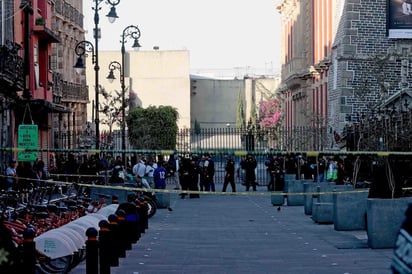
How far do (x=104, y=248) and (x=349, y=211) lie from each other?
369 inches

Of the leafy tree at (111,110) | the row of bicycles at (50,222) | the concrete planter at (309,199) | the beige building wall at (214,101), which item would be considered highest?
the beige building wall at (214,101)

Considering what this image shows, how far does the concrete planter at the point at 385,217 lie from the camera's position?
1784 cm

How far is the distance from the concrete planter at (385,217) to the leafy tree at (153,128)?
→ 4551 cm

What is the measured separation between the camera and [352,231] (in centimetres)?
2211

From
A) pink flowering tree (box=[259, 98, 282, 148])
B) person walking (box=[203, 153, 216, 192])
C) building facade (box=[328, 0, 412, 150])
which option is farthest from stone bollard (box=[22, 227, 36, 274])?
pink flowering tree (box=[259, 98, 282, 148])

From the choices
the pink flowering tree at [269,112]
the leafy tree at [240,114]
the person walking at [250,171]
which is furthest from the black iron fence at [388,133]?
the leafy tree at [240,114]

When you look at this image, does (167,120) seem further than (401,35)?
Yes

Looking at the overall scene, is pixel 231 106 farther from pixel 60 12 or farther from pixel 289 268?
pixel 289 268

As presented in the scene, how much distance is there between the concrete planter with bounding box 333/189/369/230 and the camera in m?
22.0

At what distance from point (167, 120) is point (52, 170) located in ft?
131

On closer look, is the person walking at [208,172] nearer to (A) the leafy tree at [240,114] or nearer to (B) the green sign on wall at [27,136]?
(B) the green sign on wall at [27,136]

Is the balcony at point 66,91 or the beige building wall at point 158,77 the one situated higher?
the beige building wall at point 158,77

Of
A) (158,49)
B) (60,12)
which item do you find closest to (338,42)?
(60,12)

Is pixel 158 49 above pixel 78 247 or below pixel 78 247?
above
